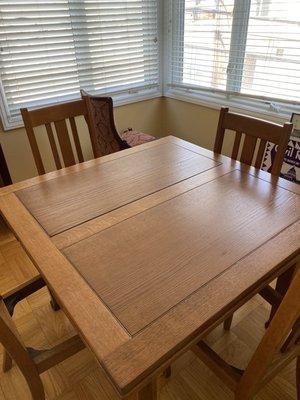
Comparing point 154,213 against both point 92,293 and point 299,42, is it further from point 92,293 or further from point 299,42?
point 299,42

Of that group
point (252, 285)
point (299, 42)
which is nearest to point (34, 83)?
point (299, 42)

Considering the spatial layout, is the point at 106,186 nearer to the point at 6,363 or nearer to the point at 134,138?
the point at 6,363

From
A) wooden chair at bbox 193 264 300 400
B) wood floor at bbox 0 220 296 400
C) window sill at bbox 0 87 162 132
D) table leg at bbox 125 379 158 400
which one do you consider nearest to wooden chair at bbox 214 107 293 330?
wood floor at bbox 0 220 296 400

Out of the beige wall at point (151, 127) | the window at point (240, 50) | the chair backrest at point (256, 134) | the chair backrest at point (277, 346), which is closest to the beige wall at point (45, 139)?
the beige wall at point (151, 127)

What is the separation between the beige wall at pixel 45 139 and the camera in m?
2.09

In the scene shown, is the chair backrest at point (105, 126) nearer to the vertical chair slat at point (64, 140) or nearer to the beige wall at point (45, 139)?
the beige wall at point (45, 139)

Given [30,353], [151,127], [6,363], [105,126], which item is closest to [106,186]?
[30,353]

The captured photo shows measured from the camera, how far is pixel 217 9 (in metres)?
2.12

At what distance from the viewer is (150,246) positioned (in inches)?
35.0

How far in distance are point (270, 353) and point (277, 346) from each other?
3cm

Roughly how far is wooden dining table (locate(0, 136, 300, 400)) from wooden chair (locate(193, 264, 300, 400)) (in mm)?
113

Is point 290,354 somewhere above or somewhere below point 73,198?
below

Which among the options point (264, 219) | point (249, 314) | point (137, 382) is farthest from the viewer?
point (249, 314)

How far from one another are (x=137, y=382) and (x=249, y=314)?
1087 mm
